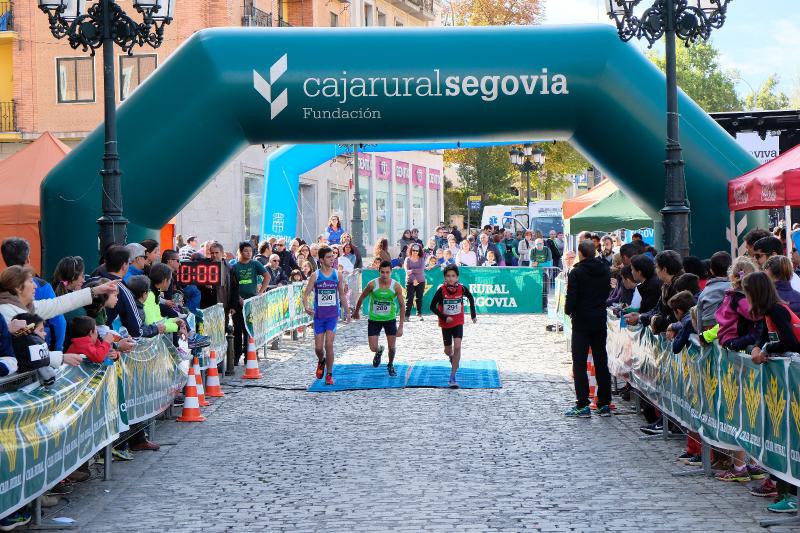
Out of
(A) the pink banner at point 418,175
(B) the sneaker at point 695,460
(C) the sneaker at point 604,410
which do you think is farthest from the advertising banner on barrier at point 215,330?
(A) the pink banner at point 418,175

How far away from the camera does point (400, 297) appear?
1588 centimetres

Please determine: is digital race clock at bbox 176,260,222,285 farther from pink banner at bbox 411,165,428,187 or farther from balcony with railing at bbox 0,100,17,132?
pink banner at bbox 411,165,428,187

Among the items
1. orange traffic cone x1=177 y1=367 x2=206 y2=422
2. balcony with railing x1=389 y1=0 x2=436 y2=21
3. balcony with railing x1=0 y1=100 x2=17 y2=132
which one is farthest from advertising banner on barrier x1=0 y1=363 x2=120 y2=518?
balcony with railing x1=389 y1=0 x2=436 y2=21

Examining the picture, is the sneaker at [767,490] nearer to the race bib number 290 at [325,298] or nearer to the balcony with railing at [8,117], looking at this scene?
the race bib number 290 at [325,298]

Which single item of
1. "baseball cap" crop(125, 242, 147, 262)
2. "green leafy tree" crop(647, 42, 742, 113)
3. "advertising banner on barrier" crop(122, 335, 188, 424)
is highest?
"green leafy tree" crop(647, 42, 742, 113)

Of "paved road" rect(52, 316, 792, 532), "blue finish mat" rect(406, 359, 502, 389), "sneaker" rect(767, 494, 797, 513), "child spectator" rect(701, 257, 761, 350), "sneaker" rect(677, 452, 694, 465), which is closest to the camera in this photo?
"sneaker" rect(767, 494, 797, 513)

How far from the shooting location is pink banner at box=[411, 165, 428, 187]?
193 ft

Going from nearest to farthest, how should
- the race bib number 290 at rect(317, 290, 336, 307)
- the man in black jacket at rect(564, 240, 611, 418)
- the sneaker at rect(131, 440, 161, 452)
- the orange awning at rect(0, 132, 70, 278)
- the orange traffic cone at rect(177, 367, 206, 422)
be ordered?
1. the sneaker at rect(131, 440, 161, 452)
2. the orange traffic cone at rect(177, 367, 206, 422)
3. the man in black jacket at rect(564, 240, 611, 418)
4. the race bib number 290 at rect(317, 290, 336, 307)
5. the orange awning at rect(0, 132, 70, 278)

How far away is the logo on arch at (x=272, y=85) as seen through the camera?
14.7 metres

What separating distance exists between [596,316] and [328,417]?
9.86ft

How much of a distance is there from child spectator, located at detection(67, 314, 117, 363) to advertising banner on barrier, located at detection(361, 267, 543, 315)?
18434mm

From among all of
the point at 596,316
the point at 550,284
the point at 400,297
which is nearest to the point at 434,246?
the point at 550,284

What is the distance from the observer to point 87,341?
28.8ft

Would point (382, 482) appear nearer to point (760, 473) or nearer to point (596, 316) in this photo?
point (760, 473)
